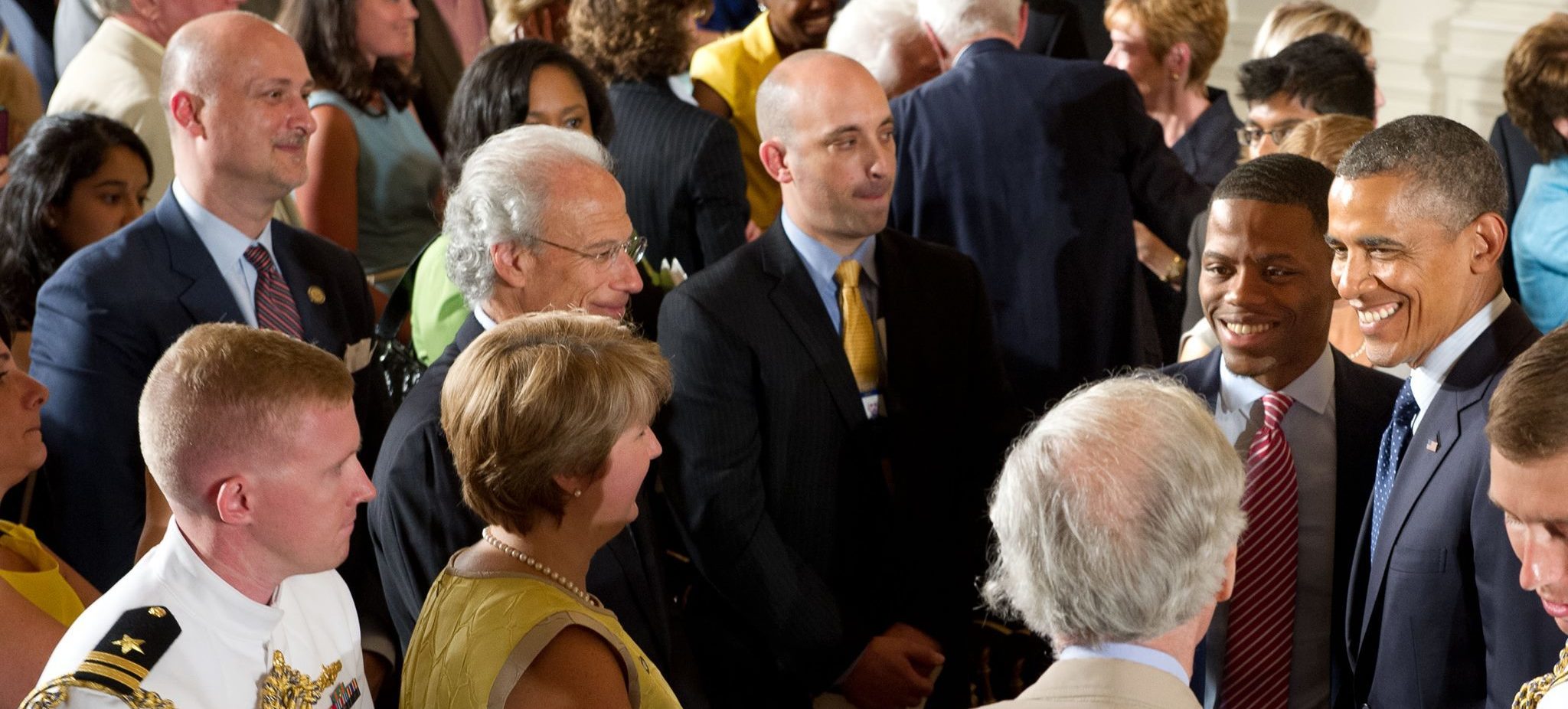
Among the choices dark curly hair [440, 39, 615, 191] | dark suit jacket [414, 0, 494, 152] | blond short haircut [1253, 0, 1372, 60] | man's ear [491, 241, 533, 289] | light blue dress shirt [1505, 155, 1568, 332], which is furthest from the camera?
dark suit jacket [414, 0, 494, 152]

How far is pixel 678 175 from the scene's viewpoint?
4168 mm

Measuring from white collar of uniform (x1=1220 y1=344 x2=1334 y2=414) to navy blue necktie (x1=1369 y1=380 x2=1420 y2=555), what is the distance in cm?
22

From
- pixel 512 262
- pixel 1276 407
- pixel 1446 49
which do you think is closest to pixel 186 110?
pixel 512 262

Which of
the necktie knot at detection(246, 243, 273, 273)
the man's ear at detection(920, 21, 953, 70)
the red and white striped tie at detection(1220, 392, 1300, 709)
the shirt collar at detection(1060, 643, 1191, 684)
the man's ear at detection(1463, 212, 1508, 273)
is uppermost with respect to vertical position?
the man's ear at detection(1463, 212, 1508, 273)

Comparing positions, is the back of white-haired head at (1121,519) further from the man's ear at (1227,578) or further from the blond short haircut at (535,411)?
the blond short haircut at (535,411)

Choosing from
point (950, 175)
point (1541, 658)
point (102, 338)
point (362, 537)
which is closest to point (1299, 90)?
point (950, 175)

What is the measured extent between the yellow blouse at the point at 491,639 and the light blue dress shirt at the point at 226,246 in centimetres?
121

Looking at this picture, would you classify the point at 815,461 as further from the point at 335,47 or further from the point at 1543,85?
the point at 1543,85

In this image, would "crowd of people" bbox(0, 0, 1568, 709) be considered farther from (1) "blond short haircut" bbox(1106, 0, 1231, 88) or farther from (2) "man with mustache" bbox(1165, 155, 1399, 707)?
(1) "blond short haircut" bbox(1106, 0, 1231, 88)

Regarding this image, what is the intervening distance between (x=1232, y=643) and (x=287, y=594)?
63.0 inches

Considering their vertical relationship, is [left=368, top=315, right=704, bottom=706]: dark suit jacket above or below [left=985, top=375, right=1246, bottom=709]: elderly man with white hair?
below

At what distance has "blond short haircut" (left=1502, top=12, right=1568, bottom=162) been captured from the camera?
4340 mm

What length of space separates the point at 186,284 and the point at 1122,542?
2.09 metres

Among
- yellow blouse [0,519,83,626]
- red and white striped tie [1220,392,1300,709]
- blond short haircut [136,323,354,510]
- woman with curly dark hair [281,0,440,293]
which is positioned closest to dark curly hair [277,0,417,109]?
woman with curly dark hair [281,0,440,293]
